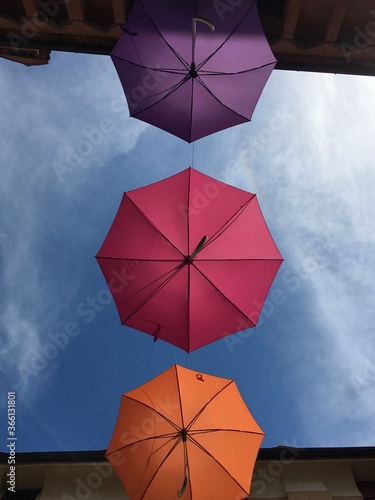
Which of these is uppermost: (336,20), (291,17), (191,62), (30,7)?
(336,20)

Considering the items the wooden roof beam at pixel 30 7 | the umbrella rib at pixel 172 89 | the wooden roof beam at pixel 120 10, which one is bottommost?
the umbrella rib at pixel 172 89

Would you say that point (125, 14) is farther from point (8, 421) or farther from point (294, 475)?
point (294, 475)

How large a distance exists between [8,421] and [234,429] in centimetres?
420

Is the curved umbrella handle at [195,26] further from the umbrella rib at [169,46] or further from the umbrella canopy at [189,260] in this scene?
the umbrella canopy at [189,260]

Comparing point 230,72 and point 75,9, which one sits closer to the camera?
point 230,72

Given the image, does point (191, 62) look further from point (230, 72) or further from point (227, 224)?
point (227, 224)

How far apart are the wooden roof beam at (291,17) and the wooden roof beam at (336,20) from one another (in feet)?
2.06

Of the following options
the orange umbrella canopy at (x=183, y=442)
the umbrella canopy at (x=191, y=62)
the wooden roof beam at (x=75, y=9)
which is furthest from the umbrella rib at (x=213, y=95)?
the orange umbrella canopy at (x=183, y=442)

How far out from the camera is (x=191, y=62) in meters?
6.92

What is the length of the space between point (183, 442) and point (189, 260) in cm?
252

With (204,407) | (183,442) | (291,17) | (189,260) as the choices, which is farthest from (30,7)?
(183,442)

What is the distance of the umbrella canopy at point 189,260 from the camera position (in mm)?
6734

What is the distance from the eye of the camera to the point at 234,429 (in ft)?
21.9

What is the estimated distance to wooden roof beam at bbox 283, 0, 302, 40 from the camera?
27.2 ft
